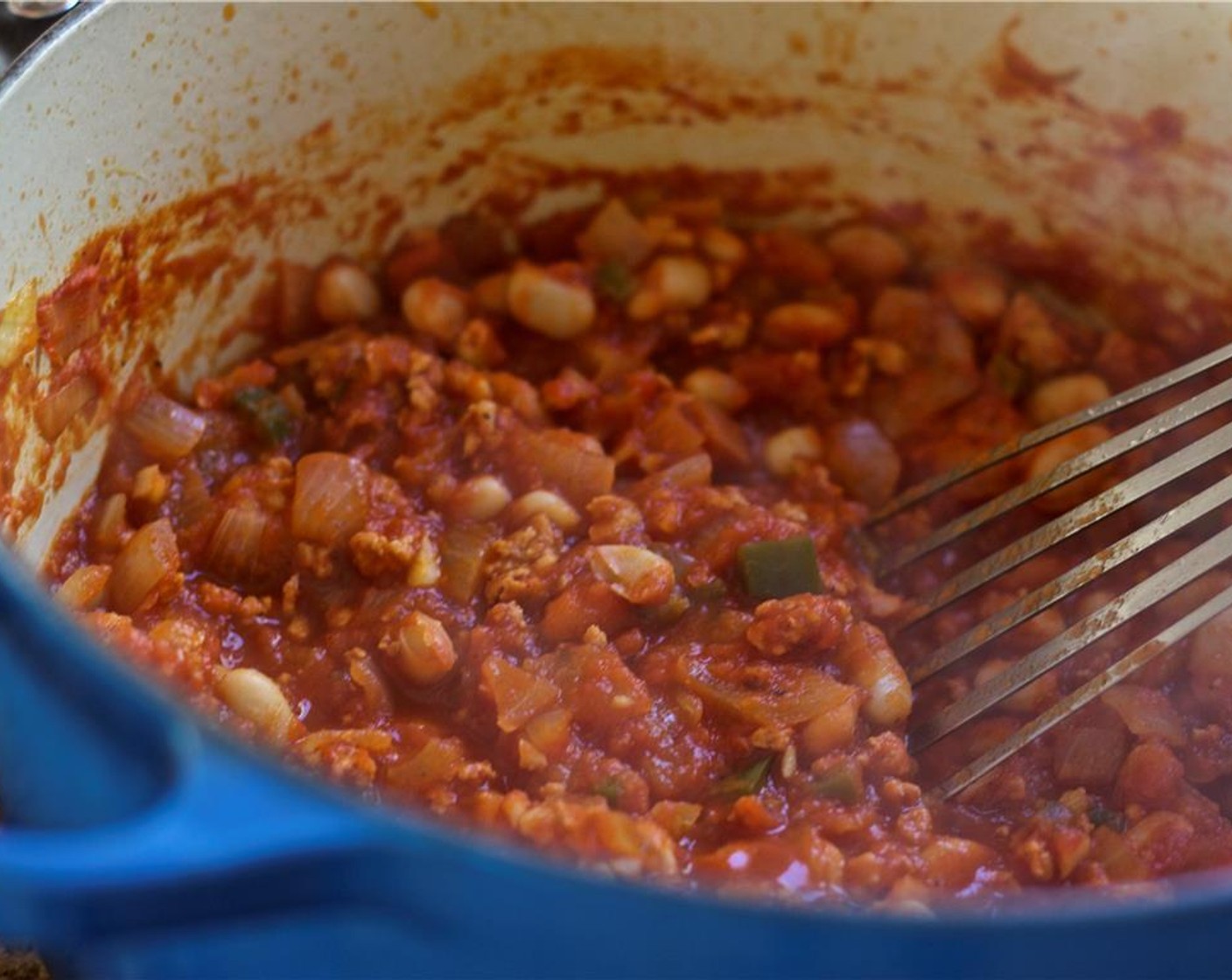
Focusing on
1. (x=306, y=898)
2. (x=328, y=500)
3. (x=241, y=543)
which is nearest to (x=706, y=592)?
(x=328, y=500)

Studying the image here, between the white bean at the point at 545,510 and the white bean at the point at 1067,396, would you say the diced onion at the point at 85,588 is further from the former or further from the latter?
the white bean at the point at 1067,396

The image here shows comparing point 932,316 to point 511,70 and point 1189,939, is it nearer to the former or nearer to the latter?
point 511,70

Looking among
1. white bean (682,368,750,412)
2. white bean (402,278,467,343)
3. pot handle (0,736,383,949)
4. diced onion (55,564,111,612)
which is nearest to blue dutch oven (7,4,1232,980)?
pot handle (0,736,383,949)

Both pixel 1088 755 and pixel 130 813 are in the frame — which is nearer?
pixel 130 813

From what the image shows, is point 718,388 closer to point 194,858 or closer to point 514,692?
point 514,692

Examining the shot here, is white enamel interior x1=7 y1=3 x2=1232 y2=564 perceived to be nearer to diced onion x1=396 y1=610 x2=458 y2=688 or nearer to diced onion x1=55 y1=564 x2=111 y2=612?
diced onion x1=55 y1=564 x2=111 y2=612

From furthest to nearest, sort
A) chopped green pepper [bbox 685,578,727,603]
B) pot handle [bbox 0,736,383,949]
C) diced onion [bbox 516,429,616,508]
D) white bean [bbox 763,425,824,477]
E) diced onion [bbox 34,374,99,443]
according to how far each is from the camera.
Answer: white bean [bbox 763,425,824,477] < diced onion [bbox 516,429,616,508] < chopped green pepper [bbox 685,578,727,603] < diced onion [bbox 34,374,99,443] < pot handle [bbox 0,736,383,949]

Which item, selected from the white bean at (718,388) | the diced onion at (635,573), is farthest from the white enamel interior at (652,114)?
the diced onion at (635,573)
